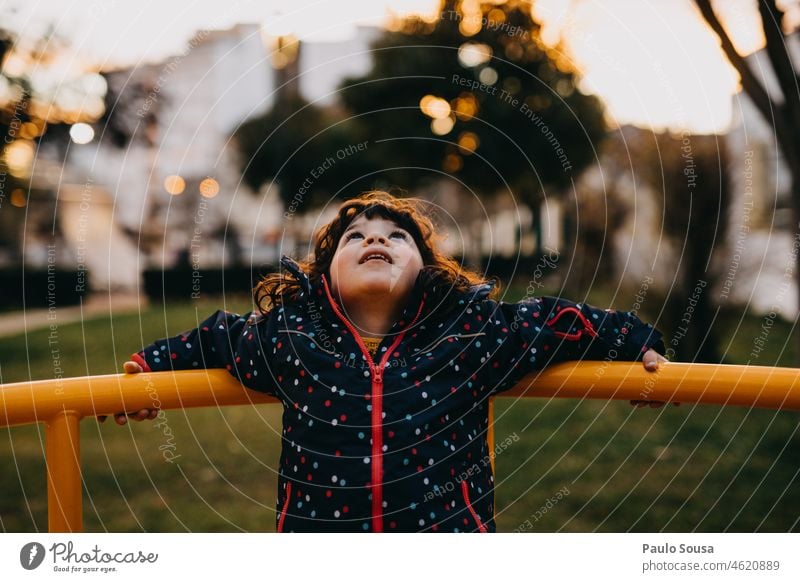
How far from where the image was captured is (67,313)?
10.6 m

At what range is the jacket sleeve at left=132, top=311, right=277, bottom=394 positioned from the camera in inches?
61.4

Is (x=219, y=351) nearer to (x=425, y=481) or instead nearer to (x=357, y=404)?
(x=357, y=404)

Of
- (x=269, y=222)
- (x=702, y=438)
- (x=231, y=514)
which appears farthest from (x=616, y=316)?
(x=269, y=222)

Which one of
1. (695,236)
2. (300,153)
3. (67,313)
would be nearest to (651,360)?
(695,236)

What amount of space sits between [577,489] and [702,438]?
37.8 inches

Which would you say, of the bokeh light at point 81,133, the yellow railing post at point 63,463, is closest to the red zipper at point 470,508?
the yellow railing post at point 63,463

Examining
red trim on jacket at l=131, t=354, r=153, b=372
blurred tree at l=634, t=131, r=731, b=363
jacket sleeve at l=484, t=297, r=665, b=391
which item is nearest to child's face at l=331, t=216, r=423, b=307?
jacket sleeve at l=484, t=297, r=665, b=391

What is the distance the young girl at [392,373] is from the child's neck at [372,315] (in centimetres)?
2

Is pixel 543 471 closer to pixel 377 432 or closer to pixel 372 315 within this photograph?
pixel 372 315

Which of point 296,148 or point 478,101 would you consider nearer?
point 478,101

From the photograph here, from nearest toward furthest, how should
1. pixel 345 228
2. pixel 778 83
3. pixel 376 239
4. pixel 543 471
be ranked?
pixel 376 239 < pixel 345 228 < pixel 778 83 < pixel 543 471

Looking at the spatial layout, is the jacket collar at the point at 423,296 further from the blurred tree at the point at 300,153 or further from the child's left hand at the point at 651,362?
the blurred tree at the point at 300,153

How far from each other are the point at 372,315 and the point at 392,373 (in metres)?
0.20

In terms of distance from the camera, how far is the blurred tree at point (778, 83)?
266cm
